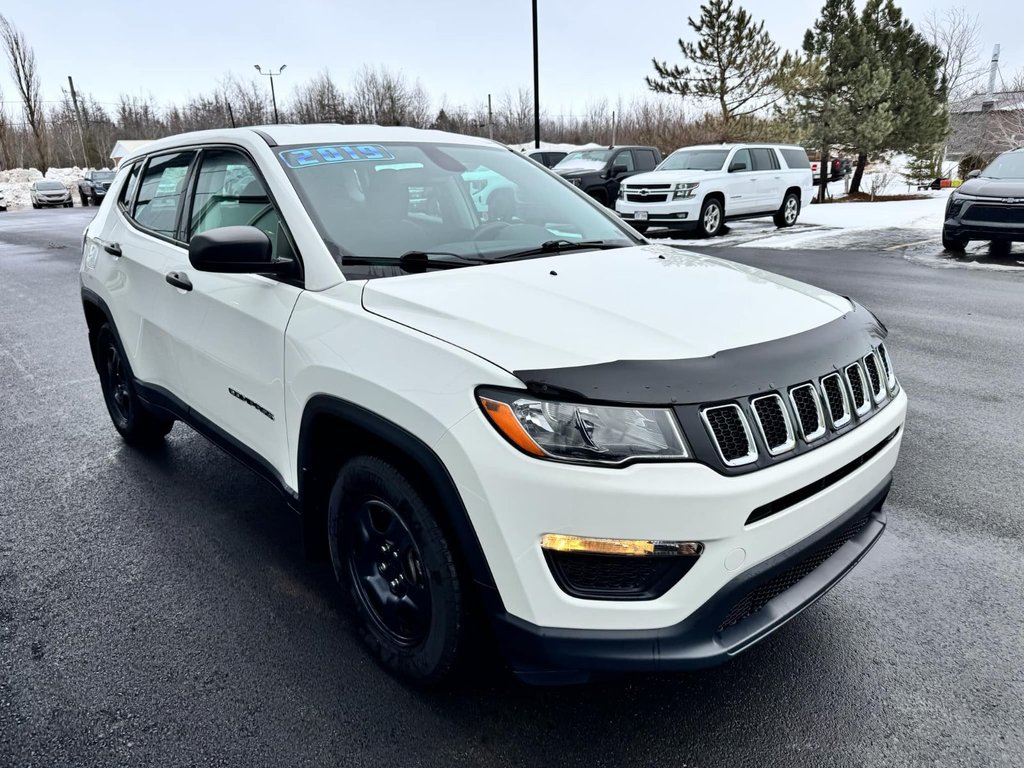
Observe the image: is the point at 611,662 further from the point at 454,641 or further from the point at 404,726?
the point at 404,726

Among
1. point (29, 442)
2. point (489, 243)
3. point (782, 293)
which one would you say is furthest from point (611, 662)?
point (29, 442)

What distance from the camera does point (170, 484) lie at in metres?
3.99

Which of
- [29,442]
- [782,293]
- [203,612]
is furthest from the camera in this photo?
[29,442]

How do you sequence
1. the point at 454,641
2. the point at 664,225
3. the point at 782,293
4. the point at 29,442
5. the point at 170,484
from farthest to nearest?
the point at 664,225
the point at 29,442
the point at 170,484
the point at 782,293
the point at 454,641

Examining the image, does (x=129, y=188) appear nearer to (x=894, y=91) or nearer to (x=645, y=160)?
(x=645, y=160)

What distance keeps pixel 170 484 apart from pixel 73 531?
1.83 ft

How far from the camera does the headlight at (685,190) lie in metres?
15.2

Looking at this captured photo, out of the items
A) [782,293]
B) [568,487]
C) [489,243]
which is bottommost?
[568,487]

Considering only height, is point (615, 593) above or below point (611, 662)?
above

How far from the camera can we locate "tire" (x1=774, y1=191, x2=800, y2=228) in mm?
17984

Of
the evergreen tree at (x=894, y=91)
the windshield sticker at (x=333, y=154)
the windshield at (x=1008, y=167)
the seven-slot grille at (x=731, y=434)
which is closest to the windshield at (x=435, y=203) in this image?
the windshield sticker at (x=333, y=154)

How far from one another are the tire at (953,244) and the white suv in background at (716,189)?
4.60 m

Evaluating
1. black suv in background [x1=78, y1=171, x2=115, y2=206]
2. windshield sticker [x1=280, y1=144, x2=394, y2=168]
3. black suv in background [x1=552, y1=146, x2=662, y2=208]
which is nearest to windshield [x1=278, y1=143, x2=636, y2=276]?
windshield sticker [x1=280, y1=144, x2=394, y2=168]

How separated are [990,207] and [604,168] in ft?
31.8
